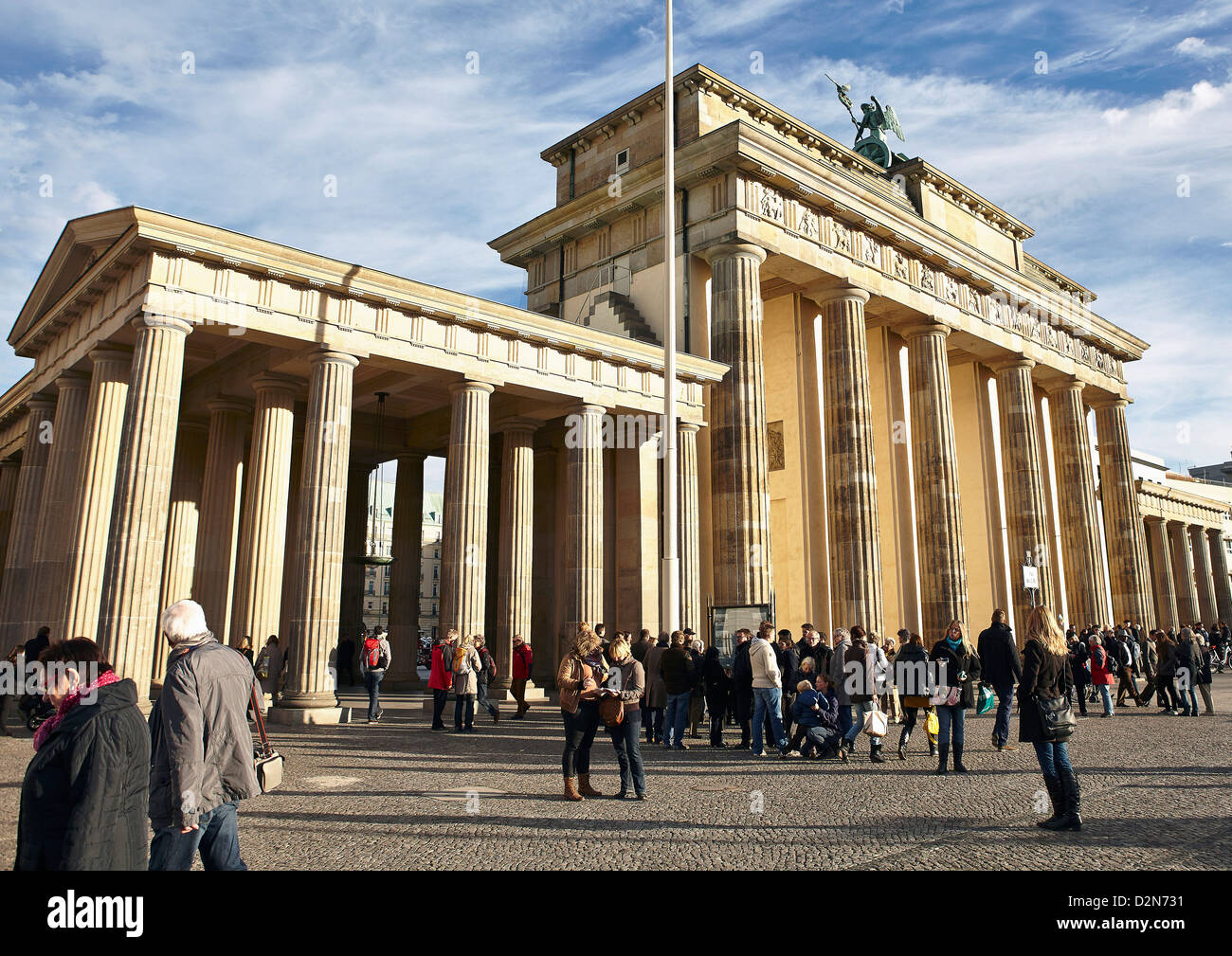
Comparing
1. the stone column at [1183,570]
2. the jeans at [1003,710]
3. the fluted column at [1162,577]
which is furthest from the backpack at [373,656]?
the stone column at [1183,570]

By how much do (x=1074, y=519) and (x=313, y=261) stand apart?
32.7 metres

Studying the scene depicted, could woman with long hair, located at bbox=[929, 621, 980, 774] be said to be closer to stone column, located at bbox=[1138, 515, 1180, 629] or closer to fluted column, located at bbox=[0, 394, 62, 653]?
fluted column, located at bbox=[0, 394, 62, 653]

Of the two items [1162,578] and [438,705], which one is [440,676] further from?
[1162,578]

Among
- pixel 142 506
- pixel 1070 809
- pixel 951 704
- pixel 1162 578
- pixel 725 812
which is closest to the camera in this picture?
pixel 1070 809

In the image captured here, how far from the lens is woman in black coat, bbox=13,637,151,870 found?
3348mm

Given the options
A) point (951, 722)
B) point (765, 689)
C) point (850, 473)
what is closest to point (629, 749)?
point (765, 689)

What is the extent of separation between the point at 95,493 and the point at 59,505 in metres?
2.67

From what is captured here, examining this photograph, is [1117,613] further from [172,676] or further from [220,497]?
[172,676]

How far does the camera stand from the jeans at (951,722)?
35.4 feet

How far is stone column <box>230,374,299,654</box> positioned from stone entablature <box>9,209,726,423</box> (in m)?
2.49

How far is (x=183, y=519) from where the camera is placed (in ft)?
71.8

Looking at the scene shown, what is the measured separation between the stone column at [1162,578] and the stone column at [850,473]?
2678 centimetres

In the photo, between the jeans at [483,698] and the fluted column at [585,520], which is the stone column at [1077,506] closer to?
the fluted column at [585,520]
